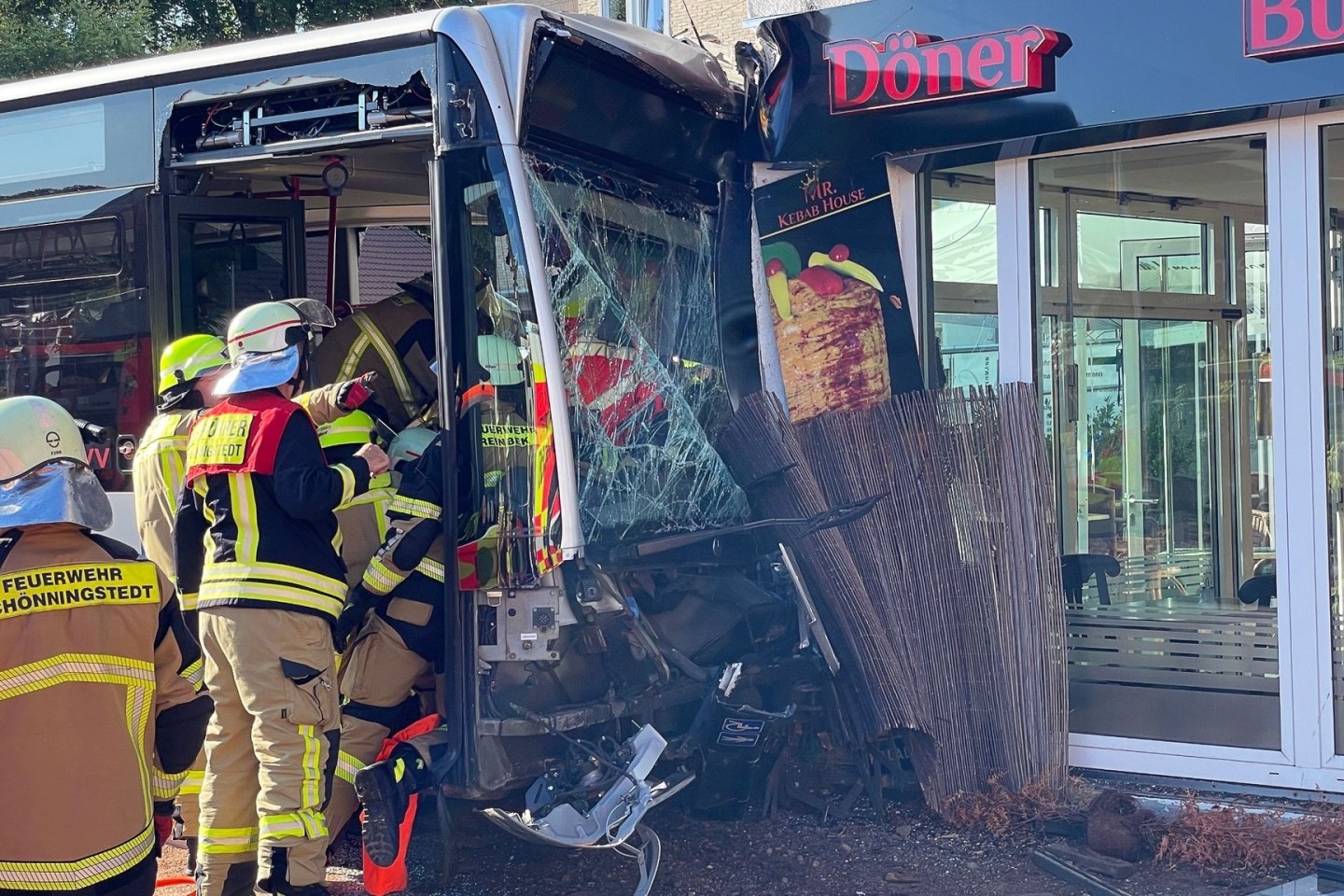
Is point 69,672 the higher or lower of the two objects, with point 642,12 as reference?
lower

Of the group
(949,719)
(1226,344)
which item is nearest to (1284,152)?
(1226,344)

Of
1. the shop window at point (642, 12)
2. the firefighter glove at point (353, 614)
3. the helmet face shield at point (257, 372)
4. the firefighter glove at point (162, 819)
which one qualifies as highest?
the shop window at point (642, 12)

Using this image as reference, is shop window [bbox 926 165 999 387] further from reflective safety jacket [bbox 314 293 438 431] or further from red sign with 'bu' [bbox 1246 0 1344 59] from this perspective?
reflective safety jacket [bbox 314 293 438 431]

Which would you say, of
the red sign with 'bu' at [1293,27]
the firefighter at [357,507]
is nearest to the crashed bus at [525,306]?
the firefighter at [357,507]

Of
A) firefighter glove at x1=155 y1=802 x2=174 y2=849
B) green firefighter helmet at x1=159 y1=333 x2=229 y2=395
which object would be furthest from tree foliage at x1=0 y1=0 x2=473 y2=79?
firefighter glove at x1=155 y1=802 x2=174 y2=849

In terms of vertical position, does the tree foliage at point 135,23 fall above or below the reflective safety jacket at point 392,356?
above

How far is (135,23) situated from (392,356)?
11.2 meters

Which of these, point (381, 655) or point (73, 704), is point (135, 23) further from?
point (73, 704)

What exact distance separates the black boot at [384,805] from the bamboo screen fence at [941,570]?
1.83m

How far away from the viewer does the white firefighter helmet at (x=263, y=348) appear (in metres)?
4.78

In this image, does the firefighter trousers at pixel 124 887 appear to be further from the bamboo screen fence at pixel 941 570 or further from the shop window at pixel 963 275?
the shop window at pixel 963 275

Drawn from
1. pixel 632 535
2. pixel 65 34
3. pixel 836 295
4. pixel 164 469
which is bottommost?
pixel 632 535

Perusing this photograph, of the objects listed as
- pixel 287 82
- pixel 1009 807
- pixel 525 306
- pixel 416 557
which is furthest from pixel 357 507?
pixel 1009 807

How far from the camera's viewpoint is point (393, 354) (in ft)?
19.3
